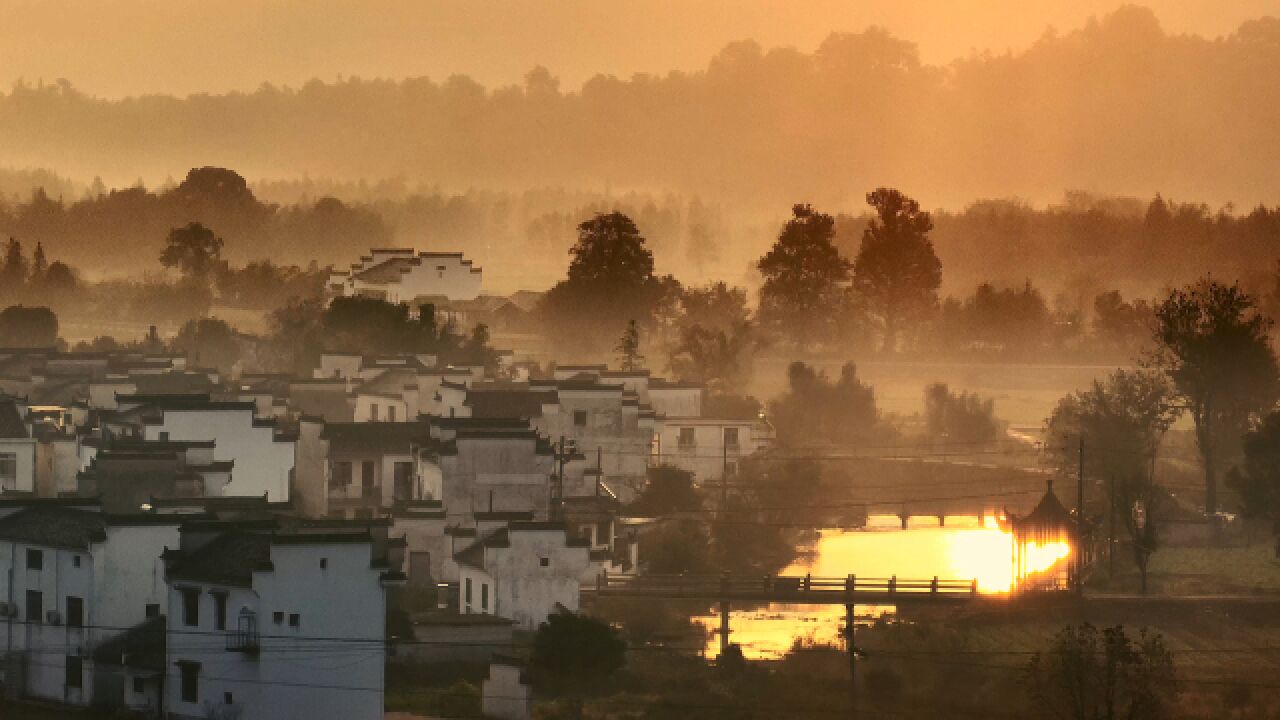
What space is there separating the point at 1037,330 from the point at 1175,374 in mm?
29363

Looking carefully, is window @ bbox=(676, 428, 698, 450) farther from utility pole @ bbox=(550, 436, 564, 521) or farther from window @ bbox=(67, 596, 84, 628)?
window @ bbox=(67, 596, 84, 628)

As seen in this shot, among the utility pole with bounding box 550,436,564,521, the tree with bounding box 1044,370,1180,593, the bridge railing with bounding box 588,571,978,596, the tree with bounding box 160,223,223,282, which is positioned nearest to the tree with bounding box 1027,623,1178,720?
the bridge railing with bounding box 588,571,978,596

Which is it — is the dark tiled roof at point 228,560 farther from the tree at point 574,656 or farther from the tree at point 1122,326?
the tree at point 1122,326

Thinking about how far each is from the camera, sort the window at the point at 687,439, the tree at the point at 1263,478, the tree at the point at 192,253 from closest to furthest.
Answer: the tree at the point at 1263,478
the window at the point at 687,439
the tree at the point at 192,253

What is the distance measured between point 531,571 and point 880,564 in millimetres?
13919

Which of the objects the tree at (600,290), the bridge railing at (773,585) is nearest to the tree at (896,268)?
the tree at (600,290)

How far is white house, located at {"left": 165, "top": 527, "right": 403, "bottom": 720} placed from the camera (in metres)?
37.9

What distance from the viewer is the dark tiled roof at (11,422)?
180 feet

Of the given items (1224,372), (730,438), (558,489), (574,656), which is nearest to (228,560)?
(574,656)

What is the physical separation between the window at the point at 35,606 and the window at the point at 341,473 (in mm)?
13877

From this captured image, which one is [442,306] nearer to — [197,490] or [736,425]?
Result: [736,425]

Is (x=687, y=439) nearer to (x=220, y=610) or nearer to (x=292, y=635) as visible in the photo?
(x=220, y=610)

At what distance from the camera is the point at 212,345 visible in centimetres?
8594

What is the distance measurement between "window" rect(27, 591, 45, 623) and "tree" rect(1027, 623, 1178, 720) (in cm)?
1540
